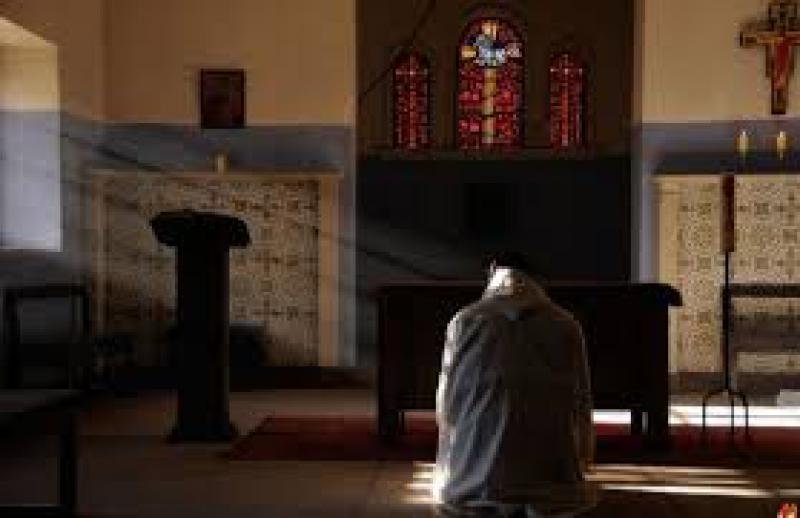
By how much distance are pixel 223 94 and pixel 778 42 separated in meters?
5.94

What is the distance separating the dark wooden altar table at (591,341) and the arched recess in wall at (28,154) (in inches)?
179

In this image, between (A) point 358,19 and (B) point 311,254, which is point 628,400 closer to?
(B) point 311,254

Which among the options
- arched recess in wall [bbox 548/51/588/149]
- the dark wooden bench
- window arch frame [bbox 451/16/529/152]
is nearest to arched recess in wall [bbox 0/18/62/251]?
window arch frame [bbox 451/16/529/152]

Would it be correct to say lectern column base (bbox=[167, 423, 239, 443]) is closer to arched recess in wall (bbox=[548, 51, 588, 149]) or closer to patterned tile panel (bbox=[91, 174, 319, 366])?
patterned tile panel (bbox=[91, 174, 319, 366])

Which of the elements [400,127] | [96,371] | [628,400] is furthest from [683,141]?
[96,371]

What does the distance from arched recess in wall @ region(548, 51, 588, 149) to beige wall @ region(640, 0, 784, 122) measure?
188 centimetres

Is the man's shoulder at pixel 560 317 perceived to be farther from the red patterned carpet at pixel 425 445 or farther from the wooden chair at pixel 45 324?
the wooden chair at pixel 45 324

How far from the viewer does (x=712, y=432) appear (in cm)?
930

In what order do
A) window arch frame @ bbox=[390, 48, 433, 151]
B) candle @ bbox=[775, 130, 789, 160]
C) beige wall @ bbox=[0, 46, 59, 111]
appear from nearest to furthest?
beige wall @ bbox=[0, 46, 59, 111] → candle @ bbox=[775, 130, 789, 160] → window arch frame @ bbox=[390, 48, 433, 151]

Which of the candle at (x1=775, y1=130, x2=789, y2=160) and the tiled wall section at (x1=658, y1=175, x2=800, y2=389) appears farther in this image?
the tiled wall section at (x1=658, y1=175, x2=800, y2=389)

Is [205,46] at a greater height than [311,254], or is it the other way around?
[205,46]

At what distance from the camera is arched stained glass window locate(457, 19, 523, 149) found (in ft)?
46.0

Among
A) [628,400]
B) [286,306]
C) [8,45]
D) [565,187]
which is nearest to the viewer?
[628,400]

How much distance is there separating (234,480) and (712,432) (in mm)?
4066
